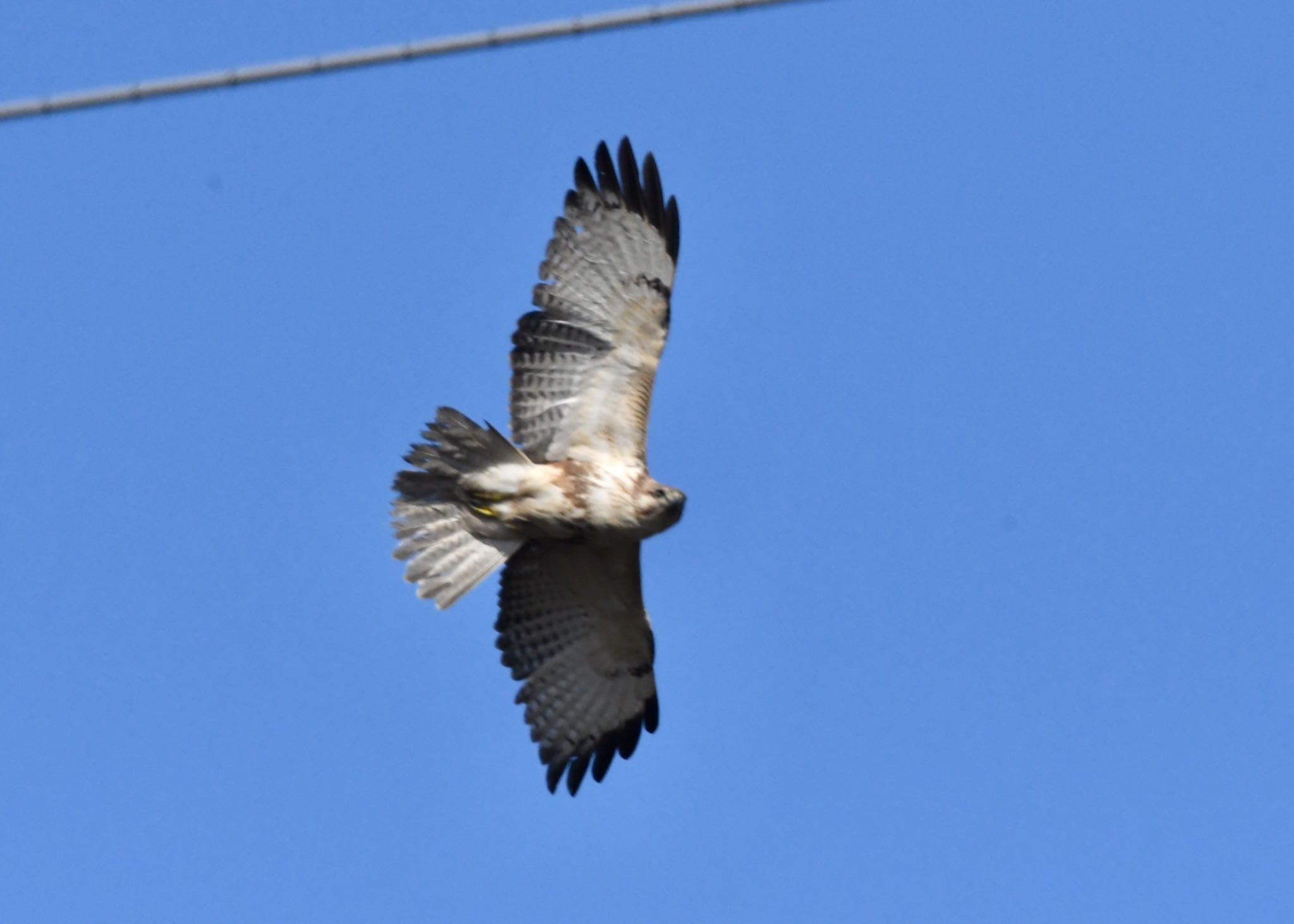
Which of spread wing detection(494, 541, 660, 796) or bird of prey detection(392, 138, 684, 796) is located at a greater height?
bird of prey detection(392, 138, 684, 796)

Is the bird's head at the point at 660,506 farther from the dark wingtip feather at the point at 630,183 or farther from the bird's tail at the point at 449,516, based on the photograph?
the dark wingtip feather at the point at 630,183

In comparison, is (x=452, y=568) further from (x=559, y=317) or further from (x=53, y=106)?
(x=53, y=106)

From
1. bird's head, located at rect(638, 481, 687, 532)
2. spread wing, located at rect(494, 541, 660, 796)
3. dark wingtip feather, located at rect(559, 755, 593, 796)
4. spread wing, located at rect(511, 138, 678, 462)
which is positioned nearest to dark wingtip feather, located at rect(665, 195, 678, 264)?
spread wing, located at rect(511, 138, 678, 462)

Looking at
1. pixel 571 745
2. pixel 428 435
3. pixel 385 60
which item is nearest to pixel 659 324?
pixel 428 435

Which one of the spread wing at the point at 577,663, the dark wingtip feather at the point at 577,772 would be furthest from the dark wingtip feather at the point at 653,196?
the dark wingtip feather at the point at 577,772

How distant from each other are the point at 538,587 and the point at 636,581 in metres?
0.53

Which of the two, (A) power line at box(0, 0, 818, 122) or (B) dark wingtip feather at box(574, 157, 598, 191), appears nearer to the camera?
(A) power line at box(0, 0, 818, 122)

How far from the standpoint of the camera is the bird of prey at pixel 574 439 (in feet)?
33.5

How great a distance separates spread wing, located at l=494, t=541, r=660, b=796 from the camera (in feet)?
35.5

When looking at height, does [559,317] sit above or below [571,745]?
above

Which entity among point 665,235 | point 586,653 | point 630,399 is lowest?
point 586,653

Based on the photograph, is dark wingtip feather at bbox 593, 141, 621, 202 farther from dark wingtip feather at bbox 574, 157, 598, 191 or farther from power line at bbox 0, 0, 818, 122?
power line at bbox 0, 0, 818, 122

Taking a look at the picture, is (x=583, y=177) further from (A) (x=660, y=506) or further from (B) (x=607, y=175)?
(A) (x=660, y=506)

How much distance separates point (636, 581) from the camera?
10.7 m
